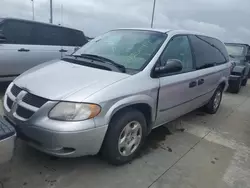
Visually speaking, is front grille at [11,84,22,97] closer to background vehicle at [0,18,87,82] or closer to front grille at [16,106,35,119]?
front grille at [16,106,35,119]

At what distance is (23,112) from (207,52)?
3.47 meters

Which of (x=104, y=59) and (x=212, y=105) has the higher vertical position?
(x=104, y=59)

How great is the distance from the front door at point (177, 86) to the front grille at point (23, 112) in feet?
5.32

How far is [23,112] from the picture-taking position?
246 centimetres

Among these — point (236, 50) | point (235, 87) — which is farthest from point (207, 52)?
point (236, 50)

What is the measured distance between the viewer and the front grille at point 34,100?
2379mm

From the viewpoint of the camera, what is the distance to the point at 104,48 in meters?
3.60

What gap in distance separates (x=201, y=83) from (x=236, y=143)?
1170mm

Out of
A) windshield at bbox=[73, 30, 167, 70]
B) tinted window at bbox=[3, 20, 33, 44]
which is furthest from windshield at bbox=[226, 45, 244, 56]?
tinted window at bbox=[3, 20, 33, 44]

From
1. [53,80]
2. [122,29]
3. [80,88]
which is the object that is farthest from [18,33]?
[80,88]

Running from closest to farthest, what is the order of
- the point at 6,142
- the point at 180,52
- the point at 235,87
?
the point at 6,142 < the point at 180,52 < the point at 235,87

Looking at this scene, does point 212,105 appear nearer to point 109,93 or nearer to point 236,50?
point 109,93

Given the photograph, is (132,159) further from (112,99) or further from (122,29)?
(122,29)

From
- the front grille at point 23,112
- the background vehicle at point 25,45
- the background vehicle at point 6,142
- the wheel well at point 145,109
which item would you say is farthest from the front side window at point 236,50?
the background vehicle at point 6,142
